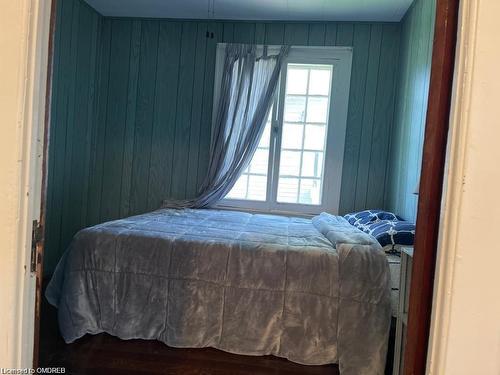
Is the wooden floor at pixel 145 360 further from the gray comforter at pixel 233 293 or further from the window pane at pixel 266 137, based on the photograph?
the window pane at pixel 266 137

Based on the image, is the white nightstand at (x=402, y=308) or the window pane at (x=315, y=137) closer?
the white nightstand at (x=402, y=308)

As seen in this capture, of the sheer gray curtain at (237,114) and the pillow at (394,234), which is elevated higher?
the sheer gray curtain at (237,114)

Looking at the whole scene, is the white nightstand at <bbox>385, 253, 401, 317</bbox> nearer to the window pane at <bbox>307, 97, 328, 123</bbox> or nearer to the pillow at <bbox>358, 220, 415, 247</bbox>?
the pillow at <bbox>358, 220, 415, 247</bbox>

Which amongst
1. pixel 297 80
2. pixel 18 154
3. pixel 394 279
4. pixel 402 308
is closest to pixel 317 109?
pixel 297 80

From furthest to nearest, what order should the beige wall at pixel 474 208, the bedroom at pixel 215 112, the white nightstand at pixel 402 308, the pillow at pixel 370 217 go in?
the bedroom at pixel 215 112, the pillow at pixel 370 217, the white nightstand at pixel 402 308, the beige wall at pixel 474 208

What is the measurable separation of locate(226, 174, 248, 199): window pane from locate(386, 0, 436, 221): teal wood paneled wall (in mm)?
1443

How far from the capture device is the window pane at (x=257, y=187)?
368cm

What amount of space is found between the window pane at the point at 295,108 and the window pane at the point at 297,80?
7cm

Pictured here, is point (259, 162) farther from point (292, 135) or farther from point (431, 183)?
A: point (431, 183)

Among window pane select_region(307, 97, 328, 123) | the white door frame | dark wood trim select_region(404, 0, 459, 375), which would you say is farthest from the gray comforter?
window pane select_region(307, 97, 328, 123)

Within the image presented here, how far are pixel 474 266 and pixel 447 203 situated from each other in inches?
4.6

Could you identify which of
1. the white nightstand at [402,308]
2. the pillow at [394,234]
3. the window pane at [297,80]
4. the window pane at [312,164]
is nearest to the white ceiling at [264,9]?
the window pane at [297,80]

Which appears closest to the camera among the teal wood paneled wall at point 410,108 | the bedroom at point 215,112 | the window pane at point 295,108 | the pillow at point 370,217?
the teal wood paneled wall at point 410,108

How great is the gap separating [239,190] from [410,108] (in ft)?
5.88
